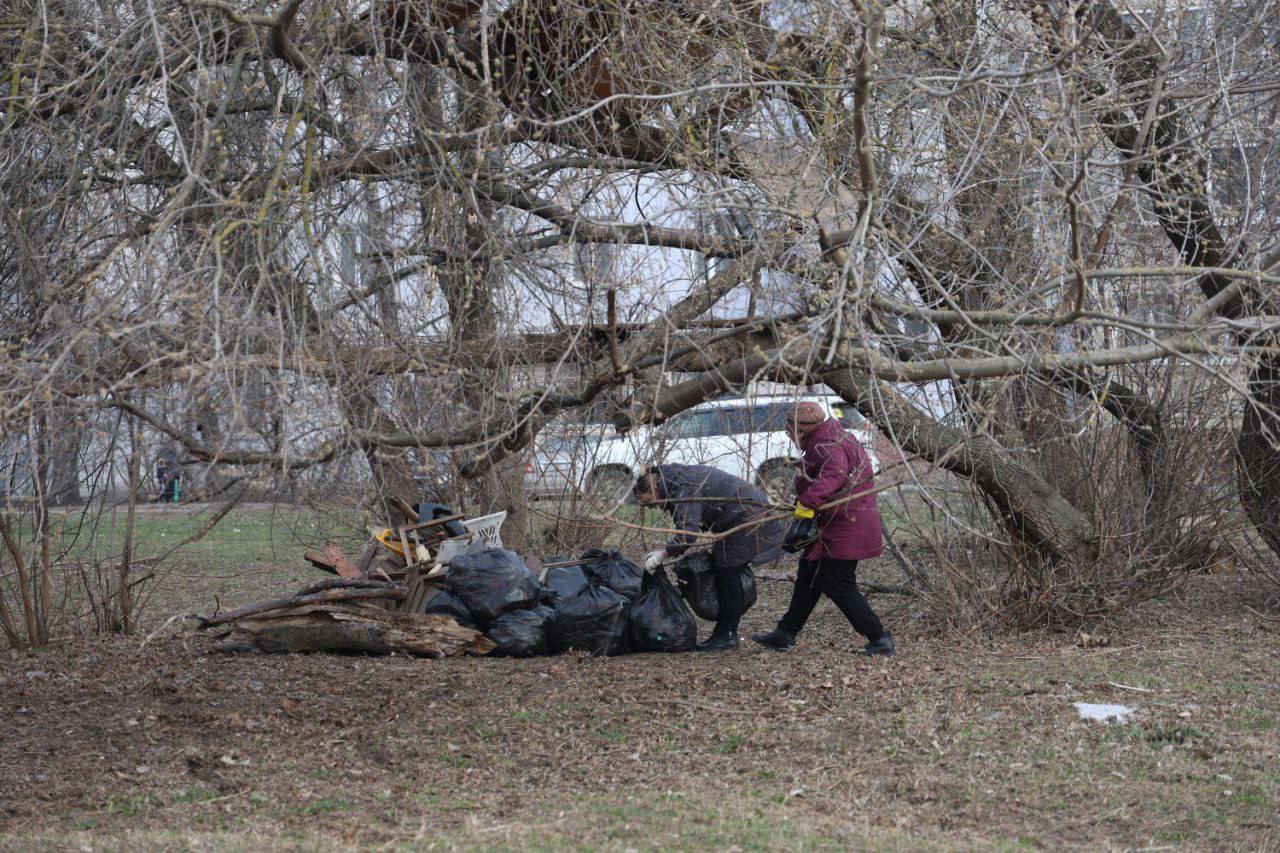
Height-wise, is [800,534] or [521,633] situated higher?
[800,534]

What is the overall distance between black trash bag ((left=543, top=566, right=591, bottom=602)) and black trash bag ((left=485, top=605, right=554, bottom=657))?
0.52 feet

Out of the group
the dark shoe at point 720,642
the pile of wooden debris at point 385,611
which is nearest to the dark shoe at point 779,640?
the dark shoe at point 720,642

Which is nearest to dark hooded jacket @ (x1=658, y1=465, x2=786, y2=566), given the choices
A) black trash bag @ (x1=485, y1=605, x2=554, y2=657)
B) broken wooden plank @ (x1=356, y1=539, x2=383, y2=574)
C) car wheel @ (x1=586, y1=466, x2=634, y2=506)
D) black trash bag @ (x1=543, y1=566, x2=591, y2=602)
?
black trash bag @ (x1=543, y1=566, x2=591, y2=602)

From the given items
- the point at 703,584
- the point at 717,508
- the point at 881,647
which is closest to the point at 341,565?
the point at 703,584

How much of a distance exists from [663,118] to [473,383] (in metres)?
1.67

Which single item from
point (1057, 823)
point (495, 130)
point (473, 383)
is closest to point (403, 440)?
point (473, 383)

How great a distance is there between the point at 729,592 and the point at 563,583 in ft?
3.52

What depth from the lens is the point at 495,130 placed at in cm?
598

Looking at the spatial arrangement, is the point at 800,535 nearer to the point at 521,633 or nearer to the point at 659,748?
the point at 521,633

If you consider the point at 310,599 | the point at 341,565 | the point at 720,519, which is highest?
the point at 720,519

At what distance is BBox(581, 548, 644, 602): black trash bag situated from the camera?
845 centimetres

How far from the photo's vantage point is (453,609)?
27.6ft

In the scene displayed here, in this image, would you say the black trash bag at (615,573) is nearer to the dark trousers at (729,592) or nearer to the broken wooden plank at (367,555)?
the dark trousers at (729,592)

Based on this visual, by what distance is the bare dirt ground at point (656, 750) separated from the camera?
187 inches
